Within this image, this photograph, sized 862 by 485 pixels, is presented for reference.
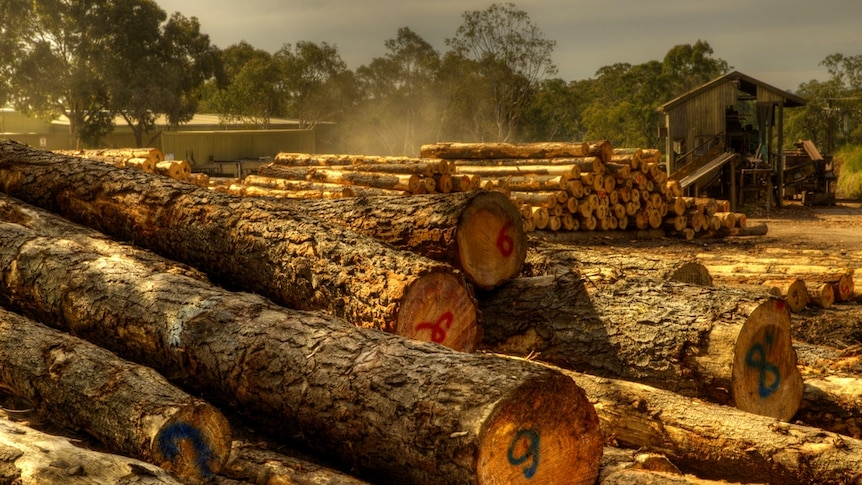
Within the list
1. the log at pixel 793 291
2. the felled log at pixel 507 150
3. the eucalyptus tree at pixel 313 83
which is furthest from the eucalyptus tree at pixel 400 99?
the log at pixel 793 291

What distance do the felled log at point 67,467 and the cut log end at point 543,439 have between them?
1.43m

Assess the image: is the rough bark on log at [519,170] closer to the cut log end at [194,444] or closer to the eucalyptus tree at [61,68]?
the cut log end at [194,444]

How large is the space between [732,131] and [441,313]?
2688 centimetres

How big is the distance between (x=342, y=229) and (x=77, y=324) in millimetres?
1941

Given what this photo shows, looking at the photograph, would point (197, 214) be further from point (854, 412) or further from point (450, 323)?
point (854, 412)

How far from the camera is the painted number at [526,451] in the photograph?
4508 mm

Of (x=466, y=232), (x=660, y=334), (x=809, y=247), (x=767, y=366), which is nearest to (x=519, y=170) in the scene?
(x=809, y=247)

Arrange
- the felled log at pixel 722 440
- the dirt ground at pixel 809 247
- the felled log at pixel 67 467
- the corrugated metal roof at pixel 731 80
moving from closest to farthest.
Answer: the felled log at pixel 67 467, the felled log at pixel 722 440, the dirt ground at pixel 809 247, the corrugated metal roof at pixel 731 80

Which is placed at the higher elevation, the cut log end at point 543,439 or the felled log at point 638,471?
the cut log end at point 543,439

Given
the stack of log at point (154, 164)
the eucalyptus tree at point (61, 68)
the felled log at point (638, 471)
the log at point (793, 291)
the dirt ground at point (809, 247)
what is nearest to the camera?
the felled log at point (638, 471)

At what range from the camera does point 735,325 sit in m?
6.20

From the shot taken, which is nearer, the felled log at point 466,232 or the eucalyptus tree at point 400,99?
the felled log at point 466,232

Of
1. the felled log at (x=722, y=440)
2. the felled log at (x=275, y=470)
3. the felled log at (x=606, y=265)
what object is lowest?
the felled log at (x=722, y=440)

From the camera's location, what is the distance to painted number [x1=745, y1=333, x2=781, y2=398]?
6297 millimetres
